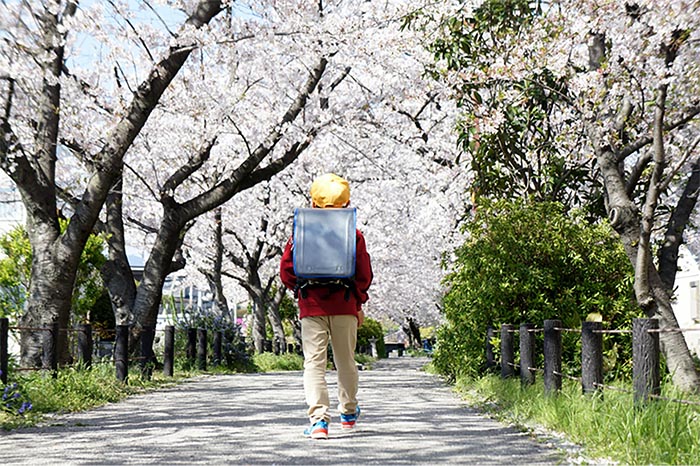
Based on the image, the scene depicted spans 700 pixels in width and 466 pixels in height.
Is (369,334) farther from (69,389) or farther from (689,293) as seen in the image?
(69,389)

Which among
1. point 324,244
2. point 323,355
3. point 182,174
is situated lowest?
point 323,355

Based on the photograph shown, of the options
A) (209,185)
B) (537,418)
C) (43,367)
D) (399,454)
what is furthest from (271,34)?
(209,185)

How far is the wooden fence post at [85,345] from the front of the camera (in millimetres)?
11812

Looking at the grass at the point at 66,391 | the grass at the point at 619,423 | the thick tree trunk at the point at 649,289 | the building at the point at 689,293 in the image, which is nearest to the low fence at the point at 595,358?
the grass at the point at 619,423

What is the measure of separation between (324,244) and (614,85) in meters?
5.86

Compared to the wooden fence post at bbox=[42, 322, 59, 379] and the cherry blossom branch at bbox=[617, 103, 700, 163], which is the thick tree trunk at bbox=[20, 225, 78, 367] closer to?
the wooden fence post at bbox=[42, 322, 59, 379]

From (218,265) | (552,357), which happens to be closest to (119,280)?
(218,265)

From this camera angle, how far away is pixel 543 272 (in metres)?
11.5

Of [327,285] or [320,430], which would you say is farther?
[327,285]

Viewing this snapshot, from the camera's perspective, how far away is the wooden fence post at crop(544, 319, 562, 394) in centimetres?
828

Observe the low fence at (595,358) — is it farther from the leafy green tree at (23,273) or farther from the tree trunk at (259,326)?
the tree trunk at (259,326)

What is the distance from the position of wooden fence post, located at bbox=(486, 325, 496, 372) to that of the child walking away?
5219 mm

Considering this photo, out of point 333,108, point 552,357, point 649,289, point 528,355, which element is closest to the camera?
point 552,357

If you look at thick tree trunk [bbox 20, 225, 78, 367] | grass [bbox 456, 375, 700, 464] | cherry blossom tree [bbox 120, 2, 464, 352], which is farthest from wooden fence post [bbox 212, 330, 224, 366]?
grass [bbox 456, 375, 700, 464]
